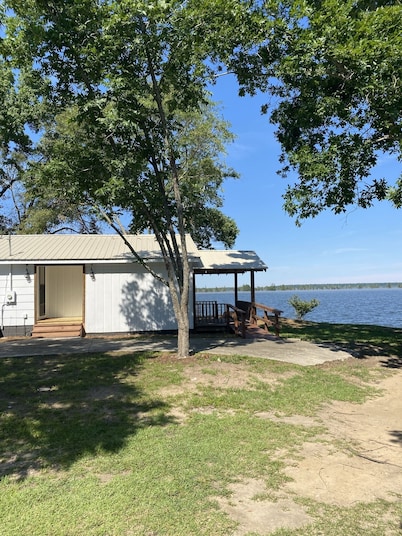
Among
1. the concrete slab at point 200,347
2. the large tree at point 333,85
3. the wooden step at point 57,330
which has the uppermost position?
the large tree at point 333,85

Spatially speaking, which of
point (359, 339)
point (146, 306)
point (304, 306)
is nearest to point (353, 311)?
point (304, 306)

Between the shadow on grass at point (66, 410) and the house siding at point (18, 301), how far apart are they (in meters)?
4.18

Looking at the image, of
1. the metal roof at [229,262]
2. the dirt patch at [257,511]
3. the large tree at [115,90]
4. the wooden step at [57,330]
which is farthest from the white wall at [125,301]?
the dirt patch at [257,511]

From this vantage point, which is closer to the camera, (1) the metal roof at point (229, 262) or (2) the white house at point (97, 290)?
(2) the white house at point (97, 290)

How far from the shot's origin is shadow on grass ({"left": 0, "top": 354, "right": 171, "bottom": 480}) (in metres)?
4.24

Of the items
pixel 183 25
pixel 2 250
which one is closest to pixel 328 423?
pixel 183 25

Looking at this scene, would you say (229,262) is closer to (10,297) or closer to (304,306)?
(10,297)

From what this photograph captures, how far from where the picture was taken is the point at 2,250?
12.8 meters

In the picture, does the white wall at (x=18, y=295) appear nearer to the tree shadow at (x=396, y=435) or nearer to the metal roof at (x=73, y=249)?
the metal roof at (x=73, y=249)

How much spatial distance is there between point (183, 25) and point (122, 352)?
6.98 m

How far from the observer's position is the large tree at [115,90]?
707 centimetres

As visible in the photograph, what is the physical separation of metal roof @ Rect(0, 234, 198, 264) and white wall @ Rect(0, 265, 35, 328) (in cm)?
42

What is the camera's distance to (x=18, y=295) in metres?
12.2

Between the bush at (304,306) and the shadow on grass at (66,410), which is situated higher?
the bush at (304,306)
